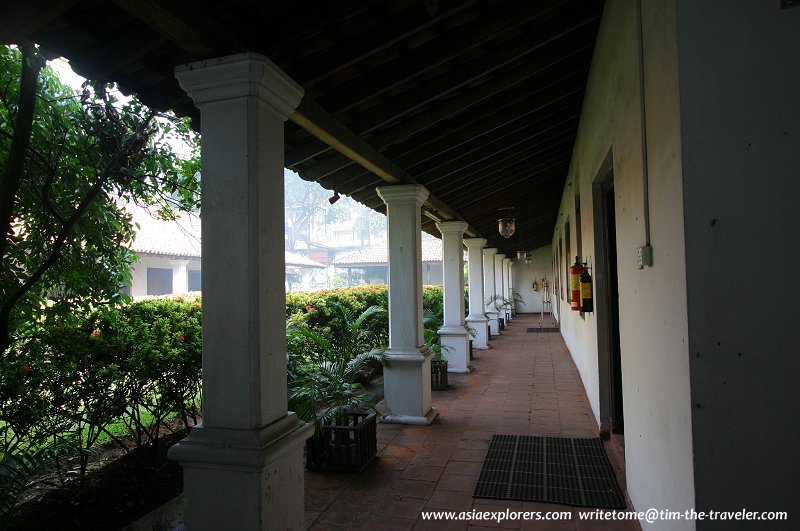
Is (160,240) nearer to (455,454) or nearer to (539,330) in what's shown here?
(539,330)

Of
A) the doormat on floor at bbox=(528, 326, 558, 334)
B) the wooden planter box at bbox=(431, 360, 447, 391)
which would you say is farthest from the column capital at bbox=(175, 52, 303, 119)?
the doormat on floor at bbox=(528, 326, 558, 334)

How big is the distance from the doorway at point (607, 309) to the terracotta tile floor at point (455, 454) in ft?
1.55

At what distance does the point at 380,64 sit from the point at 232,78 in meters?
1.27

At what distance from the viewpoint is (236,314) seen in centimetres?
256

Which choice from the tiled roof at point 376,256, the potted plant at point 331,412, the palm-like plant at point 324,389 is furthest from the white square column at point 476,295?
the tiled roof at point 376,256

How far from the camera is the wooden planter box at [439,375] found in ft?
24.6

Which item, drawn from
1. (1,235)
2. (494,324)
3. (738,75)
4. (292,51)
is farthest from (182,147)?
(494,324)

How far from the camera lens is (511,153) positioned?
683cm

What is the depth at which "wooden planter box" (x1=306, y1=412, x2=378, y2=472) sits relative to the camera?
14.0ft

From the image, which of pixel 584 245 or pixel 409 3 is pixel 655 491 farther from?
pixel 584 245

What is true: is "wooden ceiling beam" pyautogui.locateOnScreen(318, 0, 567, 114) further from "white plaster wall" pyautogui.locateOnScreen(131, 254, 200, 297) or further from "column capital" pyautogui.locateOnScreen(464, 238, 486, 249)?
"white plaster wall" pyautogui.locateOnScreen(131, 254, 200, 297)

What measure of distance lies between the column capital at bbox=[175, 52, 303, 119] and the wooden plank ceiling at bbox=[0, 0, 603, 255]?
7 cm

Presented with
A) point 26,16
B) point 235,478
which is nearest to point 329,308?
point 235,478

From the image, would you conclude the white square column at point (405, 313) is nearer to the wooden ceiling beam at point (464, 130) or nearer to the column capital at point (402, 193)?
the column capital at point (402, 193)
